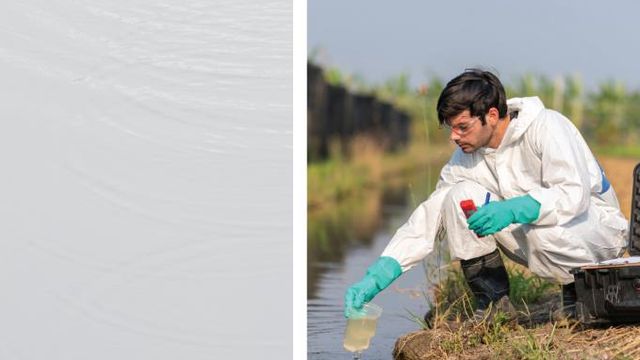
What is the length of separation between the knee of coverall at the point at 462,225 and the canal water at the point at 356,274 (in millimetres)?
561

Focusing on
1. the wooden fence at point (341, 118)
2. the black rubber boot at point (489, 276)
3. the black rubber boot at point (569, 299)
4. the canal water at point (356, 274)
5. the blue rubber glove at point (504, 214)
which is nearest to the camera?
the blue rubber glove at point (504, 214)

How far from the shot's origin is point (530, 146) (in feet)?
13.0

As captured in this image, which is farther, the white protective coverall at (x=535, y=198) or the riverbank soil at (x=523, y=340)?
the white protective coverall at (x=535, y=198)

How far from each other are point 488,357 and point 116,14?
1649 mm

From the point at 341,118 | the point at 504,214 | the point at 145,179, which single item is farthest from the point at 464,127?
the point at 341,118

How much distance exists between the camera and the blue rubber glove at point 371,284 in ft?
12.6

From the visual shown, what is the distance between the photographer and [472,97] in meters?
3.90

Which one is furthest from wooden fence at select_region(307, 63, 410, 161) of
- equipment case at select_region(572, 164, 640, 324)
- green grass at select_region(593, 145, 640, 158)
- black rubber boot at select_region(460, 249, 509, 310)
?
equipment case at select_region(572, 164, 640, 324)

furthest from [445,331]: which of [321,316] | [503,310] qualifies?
[321,316]

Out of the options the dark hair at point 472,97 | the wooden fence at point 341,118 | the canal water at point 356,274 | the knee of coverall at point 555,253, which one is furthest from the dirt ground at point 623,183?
the dark hair at point 472,97

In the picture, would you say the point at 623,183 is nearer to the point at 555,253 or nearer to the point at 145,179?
the point at 555,253

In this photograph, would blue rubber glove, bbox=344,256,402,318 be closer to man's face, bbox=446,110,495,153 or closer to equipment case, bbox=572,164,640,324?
man's face, bbox=446,110,495,153

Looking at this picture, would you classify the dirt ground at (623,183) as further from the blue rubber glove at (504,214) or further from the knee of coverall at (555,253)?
the blue rubber glove at (504,214)

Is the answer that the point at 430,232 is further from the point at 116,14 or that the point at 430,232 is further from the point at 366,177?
the point at 366,177
